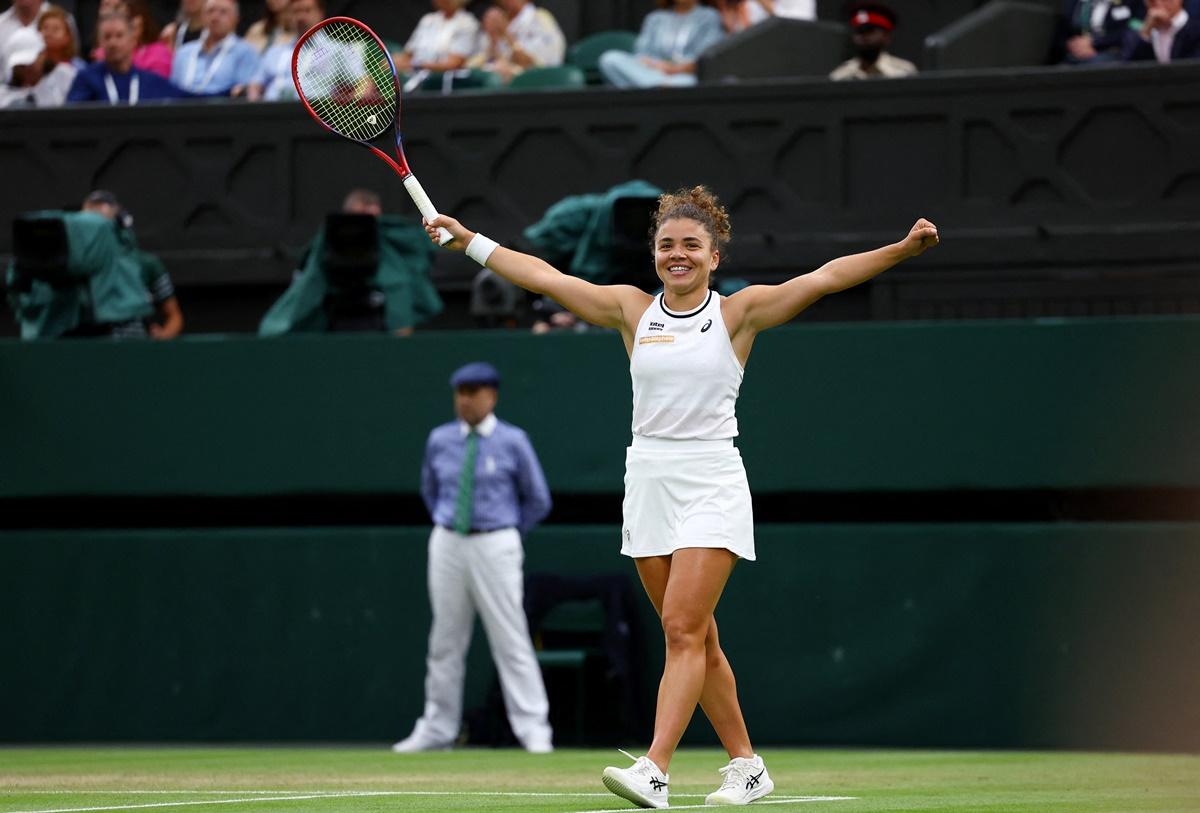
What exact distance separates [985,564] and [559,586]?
2845 millimetres

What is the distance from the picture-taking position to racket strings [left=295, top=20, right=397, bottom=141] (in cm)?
820

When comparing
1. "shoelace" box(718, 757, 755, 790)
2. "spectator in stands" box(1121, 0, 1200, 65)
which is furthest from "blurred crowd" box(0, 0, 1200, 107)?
"shoelace" box(718, 757, 755, 790)

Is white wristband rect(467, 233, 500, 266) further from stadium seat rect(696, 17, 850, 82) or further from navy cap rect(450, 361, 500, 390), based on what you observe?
stadium seat rect(696, 17, 850, 82)

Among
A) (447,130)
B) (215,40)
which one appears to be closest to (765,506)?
(447,130)

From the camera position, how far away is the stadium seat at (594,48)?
53.0 feet

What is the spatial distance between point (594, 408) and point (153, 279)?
144 inches

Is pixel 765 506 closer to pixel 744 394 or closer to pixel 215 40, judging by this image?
pixel 744 394

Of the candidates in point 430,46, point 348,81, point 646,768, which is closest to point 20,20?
point 430,46

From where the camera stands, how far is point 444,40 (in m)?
15.9

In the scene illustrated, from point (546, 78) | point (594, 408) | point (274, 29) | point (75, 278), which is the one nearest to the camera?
point (594, 408)

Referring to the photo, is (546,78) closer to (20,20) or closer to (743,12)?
(743,12)

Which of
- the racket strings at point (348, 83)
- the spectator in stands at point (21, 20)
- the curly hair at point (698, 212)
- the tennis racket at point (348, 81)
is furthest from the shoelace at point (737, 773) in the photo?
the spectator in stands at point (21, 20)

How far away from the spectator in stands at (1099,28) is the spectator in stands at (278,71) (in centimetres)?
597

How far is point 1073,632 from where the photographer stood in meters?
12.0
